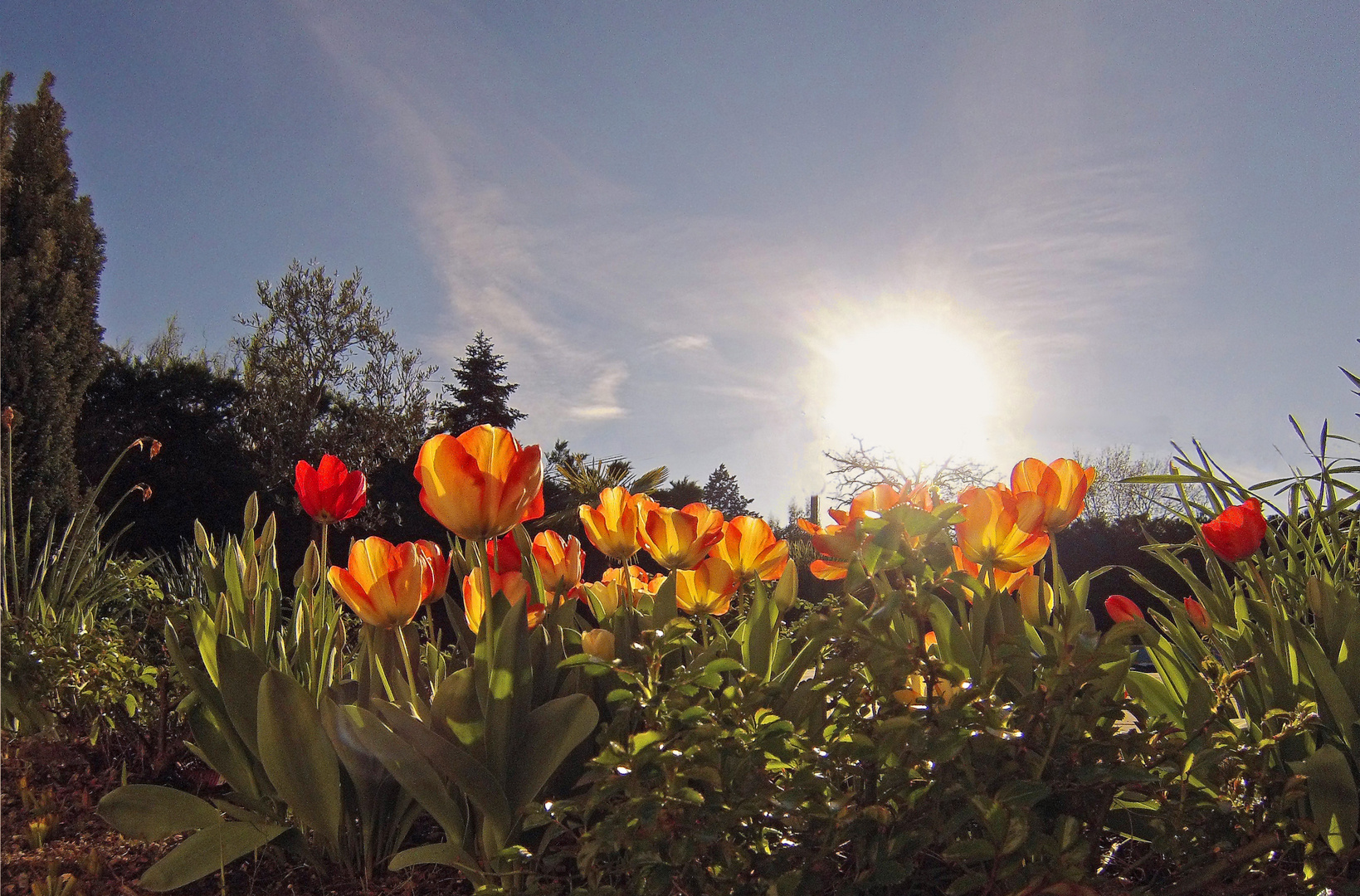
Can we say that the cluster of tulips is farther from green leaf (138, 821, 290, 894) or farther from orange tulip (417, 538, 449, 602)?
green leaf (138, 821, 290, 894)

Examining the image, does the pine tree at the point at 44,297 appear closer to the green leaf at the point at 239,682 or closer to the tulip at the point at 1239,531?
the green leaf at the point at 239,682

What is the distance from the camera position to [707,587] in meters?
1.60

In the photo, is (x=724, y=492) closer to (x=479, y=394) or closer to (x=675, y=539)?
(x=479, y=394)

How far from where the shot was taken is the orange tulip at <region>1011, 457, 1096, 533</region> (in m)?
1.43

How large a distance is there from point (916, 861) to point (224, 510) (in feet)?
41.0

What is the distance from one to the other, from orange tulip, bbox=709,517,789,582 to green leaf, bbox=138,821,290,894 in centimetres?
94

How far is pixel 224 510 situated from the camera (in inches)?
462

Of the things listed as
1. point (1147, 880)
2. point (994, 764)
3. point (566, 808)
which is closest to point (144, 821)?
point (566, 808)

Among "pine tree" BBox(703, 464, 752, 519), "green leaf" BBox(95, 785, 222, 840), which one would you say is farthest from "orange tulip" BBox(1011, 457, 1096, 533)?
"pine tree" BBox(703, 464, 752, 519)

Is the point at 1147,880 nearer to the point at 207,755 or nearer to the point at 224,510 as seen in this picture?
the point at 207,755

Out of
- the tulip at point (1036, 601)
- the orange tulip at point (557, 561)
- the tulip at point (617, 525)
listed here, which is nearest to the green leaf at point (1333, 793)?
the tulip at point (1036, 601)

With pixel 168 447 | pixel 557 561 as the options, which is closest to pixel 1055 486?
pixel 557 561

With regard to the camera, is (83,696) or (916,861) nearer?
(916,861)

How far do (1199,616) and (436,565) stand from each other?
1.72 meters
